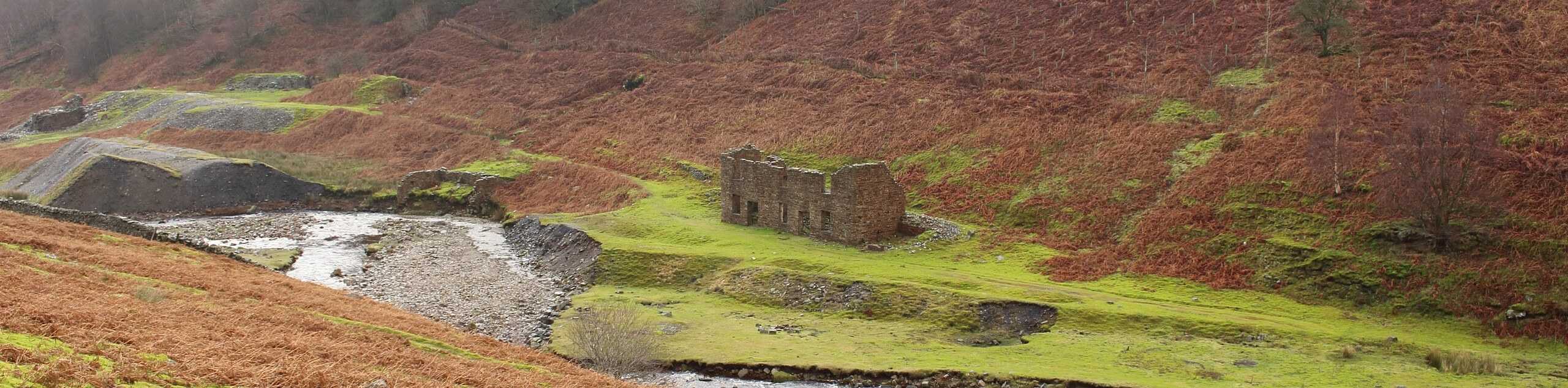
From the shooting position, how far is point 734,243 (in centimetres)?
4066

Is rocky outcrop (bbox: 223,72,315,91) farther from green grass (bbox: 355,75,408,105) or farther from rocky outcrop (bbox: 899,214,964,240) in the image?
rocky outcrop (bbox: 899,214,964,240)

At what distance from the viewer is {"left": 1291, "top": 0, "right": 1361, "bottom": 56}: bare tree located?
5184cm

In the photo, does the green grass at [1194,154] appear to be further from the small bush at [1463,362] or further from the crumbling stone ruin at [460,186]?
the crumbling stone ruin at [460,186]

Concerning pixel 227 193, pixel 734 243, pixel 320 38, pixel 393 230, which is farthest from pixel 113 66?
pixel 734 243

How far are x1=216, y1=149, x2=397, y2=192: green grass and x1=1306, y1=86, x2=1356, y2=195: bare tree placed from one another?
155 feet

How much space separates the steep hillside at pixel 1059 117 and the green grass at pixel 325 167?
2.67 ft

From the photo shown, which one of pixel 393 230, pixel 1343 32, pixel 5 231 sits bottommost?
pixel 393 230

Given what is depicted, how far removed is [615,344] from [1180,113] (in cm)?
3287

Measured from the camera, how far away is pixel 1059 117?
51906mm

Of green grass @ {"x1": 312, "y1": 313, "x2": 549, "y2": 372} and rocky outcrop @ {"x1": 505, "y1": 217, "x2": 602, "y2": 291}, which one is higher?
green grass @ {"x1": 312, "y1": 313, "x2": 549, "y2": 372}

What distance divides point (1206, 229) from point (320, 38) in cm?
10010

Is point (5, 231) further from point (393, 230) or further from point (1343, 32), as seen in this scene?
point (1343, 32)

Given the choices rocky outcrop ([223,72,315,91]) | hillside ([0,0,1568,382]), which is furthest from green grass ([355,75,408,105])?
rocky outcrop ([223,72,315,91])

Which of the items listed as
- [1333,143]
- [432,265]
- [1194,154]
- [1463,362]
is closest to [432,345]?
[432,265]
